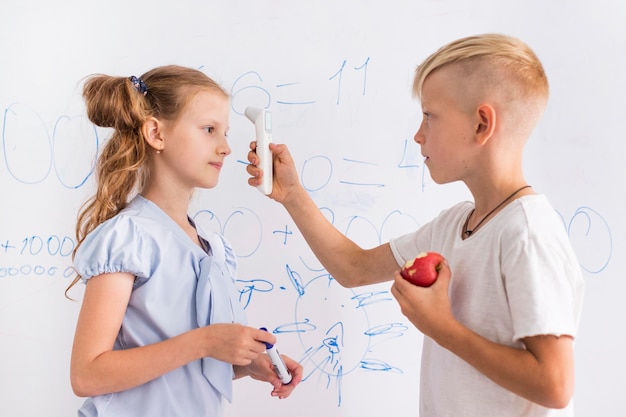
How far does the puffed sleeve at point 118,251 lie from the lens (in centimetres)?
86

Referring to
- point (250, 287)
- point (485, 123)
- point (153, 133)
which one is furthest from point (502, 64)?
point (250, 287)

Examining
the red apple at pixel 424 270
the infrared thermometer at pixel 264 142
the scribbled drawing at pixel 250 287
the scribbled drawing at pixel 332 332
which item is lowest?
the scribbled drawing at pixel 332 332

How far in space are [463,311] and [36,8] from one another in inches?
37.7

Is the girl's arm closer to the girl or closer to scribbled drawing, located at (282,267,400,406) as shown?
the girl

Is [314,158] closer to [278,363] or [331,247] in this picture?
[331,247]

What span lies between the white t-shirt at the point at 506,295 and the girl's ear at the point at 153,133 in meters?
0.47

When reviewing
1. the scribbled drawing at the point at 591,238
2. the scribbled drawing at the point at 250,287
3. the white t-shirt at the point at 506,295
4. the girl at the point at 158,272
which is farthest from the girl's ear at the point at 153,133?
the scribbled drawing at the point at 591,238

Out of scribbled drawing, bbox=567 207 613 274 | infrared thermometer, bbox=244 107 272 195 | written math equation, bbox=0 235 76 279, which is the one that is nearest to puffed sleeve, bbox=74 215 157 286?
infrared thermometer, bbox=244 107 272 195

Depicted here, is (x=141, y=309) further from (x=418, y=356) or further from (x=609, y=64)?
(x=609, y=64)

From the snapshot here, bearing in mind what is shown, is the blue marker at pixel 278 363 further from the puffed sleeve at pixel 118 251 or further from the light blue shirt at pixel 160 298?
the puffed sleeve at pixel 118 251

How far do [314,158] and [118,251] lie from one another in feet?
1.52

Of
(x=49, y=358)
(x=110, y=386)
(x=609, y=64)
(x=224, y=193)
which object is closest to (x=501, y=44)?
(x=609, y=64)

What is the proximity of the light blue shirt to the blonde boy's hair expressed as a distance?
469 millimetres

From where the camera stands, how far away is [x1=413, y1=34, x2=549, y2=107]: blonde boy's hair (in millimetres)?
845
